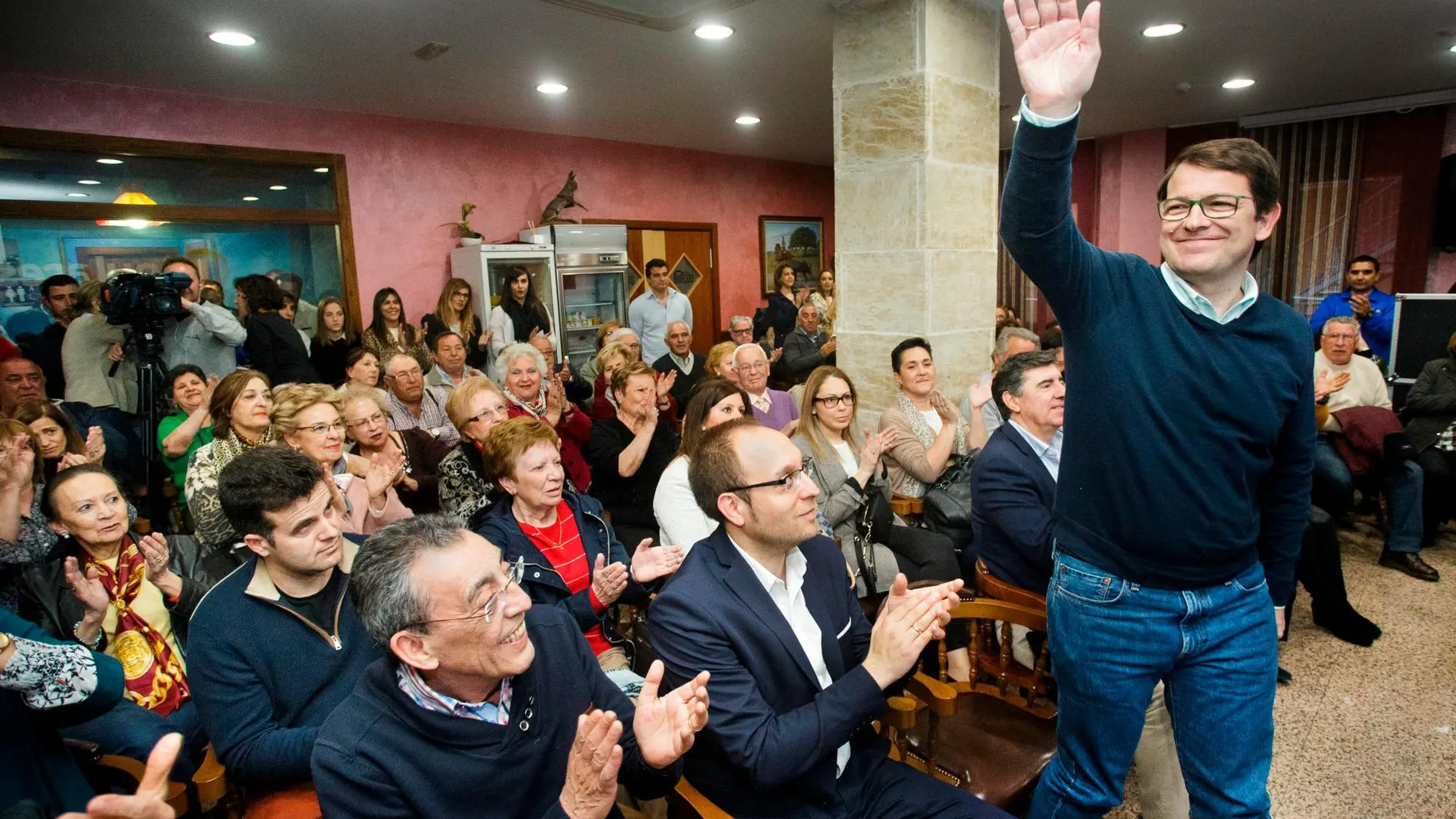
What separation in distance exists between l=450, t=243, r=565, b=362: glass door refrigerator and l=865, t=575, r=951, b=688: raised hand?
4.89 m

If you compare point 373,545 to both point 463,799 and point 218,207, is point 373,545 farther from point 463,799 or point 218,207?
point 218,207

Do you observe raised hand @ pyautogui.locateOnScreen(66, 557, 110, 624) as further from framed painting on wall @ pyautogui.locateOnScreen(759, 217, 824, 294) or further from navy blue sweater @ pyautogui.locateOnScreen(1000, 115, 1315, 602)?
framed painting on wall @ pyautogui.locateOnScreen(759, 217, 824, 294)

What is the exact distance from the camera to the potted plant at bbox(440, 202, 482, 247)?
604 cm

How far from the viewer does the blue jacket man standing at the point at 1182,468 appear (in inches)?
48.4

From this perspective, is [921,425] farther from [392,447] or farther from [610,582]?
[392,447]

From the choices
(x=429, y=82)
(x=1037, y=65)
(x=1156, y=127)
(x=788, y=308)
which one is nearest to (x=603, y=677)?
(x=1037, y=65)

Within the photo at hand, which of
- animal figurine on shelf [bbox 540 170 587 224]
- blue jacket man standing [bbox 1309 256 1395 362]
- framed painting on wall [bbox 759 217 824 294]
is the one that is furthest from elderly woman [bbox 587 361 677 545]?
framed painting on wall [bbox 759 217 824 294]

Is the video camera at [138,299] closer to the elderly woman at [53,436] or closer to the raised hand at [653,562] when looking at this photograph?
the elderly woman at [53,436]

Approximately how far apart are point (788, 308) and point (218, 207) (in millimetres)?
4322

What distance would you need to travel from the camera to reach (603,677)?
1.44 meters

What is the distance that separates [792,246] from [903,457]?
6479 mm

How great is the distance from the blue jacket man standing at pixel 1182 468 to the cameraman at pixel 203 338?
13.4ft

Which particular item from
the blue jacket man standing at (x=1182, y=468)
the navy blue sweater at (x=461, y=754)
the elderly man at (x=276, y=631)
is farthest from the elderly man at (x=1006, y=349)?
the elderly man at (x=276, y=631)

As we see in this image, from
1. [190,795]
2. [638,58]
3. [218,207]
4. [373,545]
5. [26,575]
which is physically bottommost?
[190,795]
